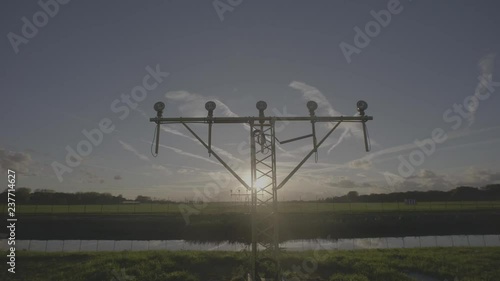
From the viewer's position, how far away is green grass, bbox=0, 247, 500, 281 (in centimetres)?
1399

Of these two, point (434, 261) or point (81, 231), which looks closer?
point (434, 261)

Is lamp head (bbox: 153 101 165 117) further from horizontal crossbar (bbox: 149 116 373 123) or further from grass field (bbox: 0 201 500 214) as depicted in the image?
grass field (bbox: 0 201 500 214)

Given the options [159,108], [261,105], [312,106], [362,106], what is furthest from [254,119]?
[362,106]

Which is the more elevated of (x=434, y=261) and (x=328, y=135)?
(x=328, y=135)

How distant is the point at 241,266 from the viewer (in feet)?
47.2

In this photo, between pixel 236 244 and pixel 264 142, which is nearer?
pixel 264 142

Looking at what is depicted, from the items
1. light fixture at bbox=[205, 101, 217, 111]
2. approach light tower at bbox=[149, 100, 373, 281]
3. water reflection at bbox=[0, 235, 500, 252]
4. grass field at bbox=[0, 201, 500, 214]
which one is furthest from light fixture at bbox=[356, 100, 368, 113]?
grass field at bbox=[0, 201, 500, 214]

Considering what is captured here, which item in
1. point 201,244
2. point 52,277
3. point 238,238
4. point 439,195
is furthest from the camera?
point 439,195

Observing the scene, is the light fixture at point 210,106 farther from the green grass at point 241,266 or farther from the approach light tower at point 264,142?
the green grass at point 241,266

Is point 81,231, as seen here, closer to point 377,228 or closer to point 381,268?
point 381,268

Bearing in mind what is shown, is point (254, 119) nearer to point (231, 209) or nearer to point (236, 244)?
point (236, 244)

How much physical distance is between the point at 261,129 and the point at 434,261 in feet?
47.4

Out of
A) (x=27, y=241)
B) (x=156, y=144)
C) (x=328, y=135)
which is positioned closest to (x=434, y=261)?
(x=328, y=135)

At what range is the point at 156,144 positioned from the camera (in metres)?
11.0
